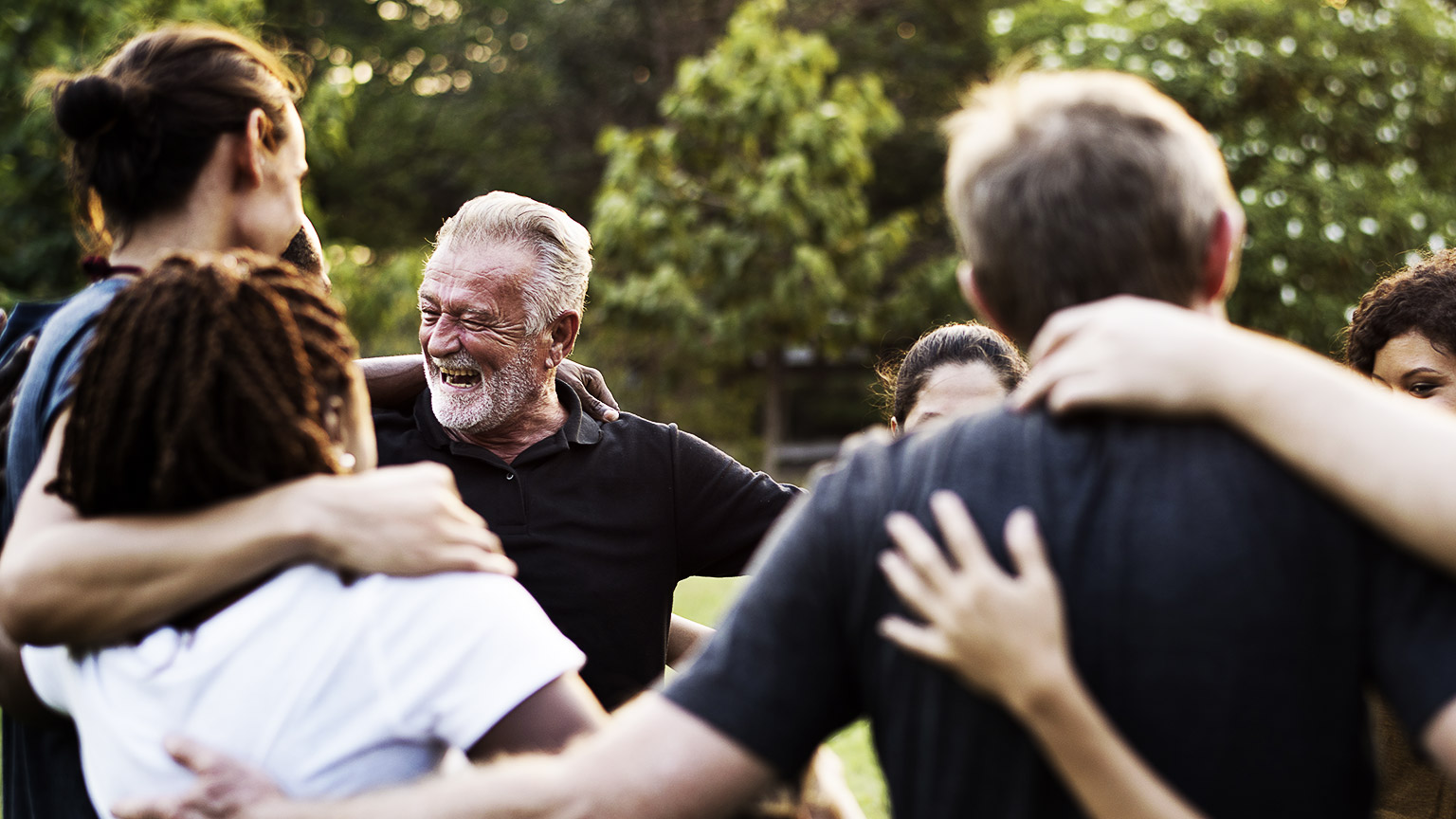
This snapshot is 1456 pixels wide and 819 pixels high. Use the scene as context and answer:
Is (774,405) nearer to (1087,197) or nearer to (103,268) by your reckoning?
(103,268)

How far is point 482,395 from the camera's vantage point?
124 inches

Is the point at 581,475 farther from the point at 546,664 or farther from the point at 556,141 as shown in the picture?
the point at 556,141

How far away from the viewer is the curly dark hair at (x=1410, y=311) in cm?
283

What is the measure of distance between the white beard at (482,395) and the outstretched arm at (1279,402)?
2085mm

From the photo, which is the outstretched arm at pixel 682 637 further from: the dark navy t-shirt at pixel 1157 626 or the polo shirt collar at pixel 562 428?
the dark navy t-shirt at pixel 1157 626

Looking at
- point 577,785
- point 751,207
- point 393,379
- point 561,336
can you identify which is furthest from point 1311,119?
point 577,785

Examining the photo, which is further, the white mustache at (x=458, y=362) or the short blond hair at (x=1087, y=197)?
the white mustache at (x=458, y=362)

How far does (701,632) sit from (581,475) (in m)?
0.57

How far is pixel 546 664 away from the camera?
1.44m

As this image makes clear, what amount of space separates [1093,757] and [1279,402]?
1.39 feet

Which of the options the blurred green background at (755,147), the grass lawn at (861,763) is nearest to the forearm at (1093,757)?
the grass lawn at (861,763)

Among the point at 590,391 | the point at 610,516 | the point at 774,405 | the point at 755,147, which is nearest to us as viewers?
the point at 610,516

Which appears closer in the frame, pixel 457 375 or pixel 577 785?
pixel 577 785

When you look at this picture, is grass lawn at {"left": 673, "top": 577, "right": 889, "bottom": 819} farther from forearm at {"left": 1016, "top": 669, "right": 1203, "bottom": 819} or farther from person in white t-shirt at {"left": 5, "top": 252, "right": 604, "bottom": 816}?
forearm at {"left": 1016, "top": 669, "right": 1203, "bottom": 819}
